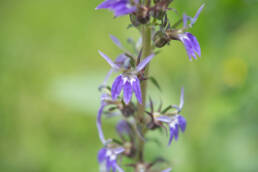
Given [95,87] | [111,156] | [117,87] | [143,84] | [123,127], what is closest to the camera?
[117,87]

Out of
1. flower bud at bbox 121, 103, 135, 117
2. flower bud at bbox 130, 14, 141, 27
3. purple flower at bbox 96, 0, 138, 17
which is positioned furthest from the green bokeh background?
purple flower at bbox 96, 0, 138, 17

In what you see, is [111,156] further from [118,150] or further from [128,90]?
[128,90]

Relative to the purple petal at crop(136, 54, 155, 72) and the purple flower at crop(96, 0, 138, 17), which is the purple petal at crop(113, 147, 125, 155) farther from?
the purple flower at crop(96, 0, 138, 17)

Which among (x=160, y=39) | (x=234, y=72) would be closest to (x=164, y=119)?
(x=160, y=39)

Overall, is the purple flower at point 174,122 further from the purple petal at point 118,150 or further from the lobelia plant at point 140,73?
the purple petal at point 118,150

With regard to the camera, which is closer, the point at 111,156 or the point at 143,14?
the point at 143,14

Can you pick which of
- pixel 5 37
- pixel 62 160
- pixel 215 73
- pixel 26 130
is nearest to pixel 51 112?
pixel 26 130

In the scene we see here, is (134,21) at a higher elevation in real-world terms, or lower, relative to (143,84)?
higher
